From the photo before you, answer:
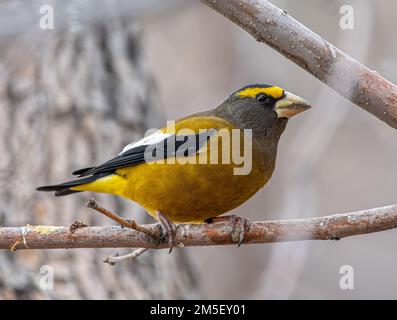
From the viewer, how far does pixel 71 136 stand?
574cm

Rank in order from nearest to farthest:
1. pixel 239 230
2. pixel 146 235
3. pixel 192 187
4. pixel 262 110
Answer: pixel 146 235
pixel 239 230
pixel 192 187
pixel 262 110

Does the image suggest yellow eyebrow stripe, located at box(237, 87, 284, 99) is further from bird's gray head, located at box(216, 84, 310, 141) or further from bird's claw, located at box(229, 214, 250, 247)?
bird's claw, located at box(229, 214, 250, 247)

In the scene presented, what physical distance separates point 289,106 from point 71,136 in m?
2.07

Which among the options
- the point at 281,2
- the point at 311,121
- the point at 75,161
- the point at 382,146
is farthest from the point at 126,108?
the point at 382,146

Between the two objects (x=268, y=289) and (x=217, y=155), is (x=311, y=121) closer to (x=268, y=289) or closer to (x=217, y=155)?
(x=268, y=289)

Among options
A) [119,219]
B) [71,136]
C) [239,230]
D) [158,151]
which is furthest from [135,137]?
[119,219]

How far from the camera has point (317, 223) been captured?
3.51 meters

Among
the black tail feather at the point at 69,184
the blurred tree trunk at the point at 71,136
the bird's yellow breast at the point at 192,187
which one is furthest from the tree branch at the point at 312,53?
the blurred tree trunk at the point at 71,136

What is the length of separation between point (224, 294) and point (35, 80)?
3.35m

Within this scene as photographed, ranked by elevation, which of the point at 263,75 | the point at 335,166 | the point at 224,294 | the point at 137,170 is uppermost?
the point at 263,75

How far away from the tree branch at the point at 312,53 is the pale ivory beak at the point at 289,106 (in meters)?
0.90

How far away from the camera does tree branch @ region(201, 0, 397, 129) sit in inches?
125

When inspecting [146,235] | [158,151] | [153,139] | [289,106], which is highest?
[289,106]

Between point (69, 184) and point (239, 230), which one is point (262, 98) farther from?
point (69, 184)
